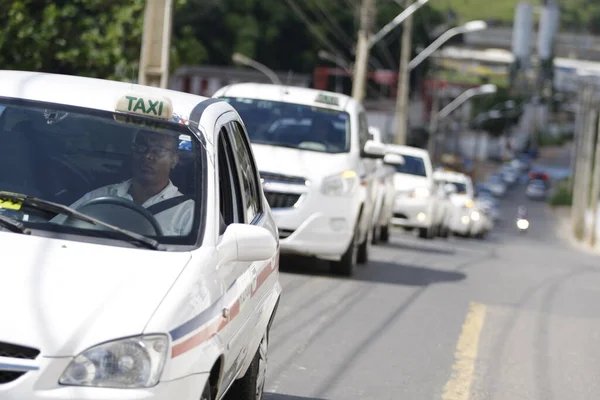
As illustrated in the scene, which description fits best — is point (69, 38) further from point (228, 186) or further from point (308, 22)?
point (228, 186)

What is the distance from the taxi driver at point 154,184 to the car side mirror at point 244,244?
18cm

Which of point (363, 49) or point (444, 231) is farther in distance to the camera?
point (363, 49)

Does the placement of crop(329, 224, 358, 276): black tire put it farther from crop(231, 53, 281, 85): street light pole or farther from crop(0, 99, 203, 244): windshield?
crop(231, 53, 281, 85): street light pole

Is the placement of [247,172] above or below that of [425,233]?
above

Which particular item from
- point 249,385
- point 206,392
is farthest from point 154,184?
point 249,385

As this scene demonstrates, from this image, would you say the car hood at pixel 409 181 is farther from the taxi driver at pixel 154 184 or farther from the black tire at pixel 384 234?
the taxi driver at pixel 154 184

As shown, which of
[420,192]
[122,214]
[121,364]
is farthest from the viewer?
[420,192]

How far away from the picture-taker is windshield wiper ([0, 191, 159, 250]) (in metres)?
4.97

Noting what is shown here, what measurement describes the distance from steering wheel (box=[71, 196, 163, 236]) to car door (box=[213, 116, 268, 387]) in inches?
12.9

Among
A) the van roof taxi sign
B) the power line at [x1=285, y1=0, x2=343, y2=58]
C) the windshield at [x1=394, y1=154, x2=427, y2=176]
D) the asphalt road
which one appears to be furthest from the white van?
the van roof taxi sign

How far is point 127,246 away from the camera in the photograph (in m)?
4.92

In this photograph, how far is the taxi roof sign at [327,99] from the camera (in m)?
14.6

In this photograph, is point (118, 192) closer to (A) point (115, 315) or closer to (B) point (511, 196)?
(A) point (115, 315)

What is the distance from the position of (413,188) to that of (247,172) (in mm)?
19650
